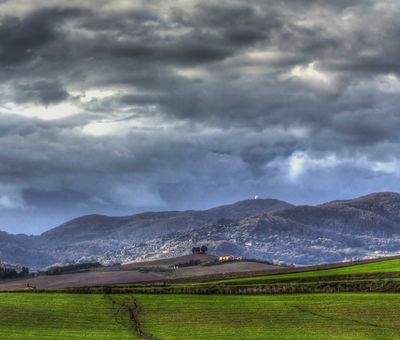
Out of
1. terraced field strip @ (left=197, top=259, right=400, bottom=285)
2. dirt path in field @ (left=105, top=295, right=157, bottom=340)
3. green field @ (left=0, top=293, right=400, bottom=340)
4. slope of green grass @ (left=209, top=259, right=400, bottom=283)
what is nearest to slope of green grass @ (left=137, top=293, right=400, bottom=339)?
green field @ (left=0, top=293, right=400, bottom=340)

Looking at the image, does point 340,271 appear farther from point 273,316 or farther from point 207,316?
point 207,316

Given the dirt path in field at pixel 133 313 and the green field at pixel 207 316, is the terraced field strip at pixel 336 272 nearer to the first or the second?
the green field at pixel 207 316

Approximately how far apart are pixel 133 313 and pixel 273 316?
54.6 feet

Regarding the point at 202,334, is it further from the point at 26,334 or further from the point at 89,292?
the point at 89,292

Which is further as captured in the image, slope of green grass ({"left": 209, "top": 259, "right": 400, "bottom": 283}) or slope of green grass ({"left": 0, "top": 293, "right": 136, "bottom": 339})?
slope of green grass ({"left": 209, "top": 259, "right": 400, "bottom": 283})

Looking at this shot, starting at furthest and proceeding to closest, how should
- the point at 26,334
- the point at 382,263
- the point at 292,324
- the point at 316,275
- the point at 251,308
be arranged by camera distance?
1. the point at 382,263
2. the point at 316,275
3. the point at 251,308
4. the point at 292,324
5. the point at 26,334

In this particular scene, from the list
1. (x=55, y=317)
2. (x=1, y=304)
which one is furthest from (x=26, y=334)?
(x=1, y=304)

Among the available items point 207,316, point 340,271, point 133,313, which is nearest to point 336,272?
point 340,271

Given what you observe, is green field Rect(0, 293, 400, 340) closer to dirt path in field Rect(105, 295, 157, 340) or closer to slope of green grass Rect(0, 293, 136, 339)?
slope of green grass Rect(0, 293, 136, 339)

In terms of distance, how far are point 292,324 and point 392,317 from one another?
11.5 metres

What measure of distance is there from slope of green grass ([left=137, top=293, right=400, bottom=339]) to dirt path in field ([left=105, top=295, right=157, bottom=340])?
2.54ft

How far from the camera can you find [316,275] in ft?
449

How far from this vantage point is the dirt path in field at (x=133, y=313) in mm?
76562

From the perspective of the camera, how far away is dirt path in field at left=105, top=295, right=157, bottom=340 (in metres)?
76.6
